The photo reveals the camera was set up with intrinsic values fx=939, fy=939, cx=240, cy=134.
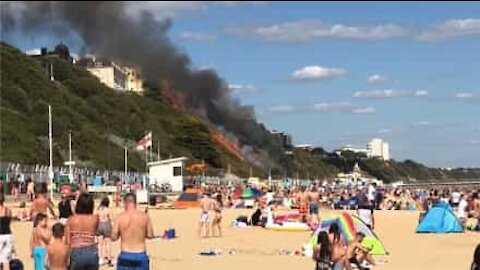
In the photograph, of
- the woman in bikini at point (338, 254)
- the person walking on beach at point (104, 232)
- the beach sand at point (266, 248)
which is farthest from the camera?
the beach sand at point (266, 248)

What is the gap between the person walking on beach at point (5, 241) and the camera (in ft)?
35.5

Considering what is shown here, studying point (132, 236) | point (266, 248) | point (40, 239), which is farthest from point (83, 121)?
point (132, 236)

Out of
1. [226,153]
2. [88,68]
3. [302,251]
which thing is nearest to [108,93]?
[88,68]

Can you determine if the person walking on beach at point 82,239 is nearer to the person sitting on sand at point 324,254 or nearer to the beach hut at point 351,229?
the person sitting on sand at point 324,254

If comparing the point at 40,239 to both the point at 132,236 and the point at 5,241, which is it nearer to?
the point at 5,241

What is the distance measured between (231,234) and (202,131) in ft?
215

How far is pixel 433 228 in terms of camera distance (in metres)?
27.4

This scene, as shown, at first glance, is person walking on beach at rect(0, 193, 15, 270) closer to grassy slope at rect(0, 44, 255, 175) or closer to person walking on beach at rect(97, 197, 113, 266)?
person walking on beach at rect(97, 197, 113, 266)

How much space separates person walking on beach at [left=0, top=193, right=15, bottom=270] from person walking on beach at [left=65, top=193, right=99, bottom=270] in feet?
4.91

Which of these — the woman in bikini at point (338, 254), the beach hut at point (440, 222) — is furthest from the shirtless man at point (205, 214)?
the woman in bikini at point (338, 254)

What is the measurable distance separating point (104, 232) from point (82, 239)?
516 cm

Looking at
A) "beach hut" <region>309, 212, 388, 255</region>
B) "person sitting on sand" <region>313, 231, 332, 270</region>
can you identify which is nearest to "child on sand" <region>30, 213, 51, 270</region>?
"person sitting on sand" <region>313, 231, 332, 270</region>

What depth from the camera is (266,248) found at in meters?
21.0

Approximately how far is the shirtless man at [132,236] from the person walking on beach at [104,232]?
16.8ft
